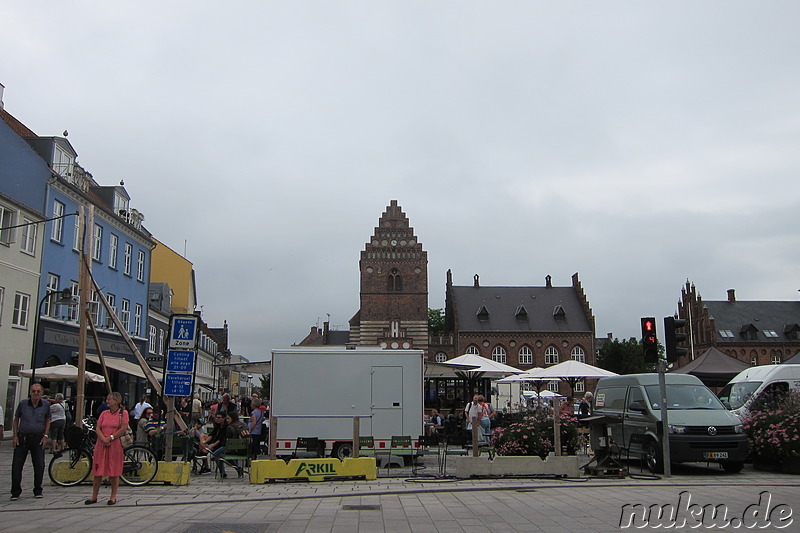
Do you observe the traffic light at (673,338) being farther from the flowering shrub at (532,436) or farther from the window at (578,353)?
the window at (578,353)

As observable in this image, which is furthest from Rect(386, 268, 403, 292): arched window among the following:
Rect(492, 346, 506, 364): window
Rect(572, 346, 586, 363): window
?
Rect(572, 346, 586, 363): window

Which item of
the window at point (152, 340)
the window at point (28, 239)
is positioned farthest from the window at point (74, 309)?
the window at point (152, 340)

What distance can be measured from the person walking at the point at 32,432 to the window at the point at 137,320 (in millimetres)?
26824

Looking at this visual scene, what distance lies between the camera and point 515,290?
78.2m

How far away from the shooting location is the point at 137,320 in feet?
124

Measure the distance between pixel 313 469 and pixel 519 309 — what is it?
A: 6256 centimetres

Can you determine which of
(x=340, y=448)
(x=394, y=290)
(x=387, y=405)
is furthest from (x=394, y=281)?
(x=340, y=448)

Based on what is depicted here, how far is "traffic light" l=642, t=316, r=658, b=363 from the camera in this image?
14156mm

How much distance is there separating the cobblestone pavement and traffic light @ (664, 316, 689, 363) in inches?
95.8

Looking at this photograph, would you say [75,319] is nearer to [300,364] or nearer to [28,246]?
[28,246]

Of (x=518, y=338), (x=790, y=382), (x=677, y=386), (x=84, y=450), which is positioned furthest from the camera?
(x=518, y=338)

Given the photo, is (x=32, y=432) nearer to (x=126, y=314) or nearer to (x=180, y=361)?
(x=180, y=361)

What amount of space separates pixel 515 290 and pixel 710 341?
20989 mm

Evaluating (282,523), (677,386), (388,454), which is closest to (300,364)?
(388,454)
